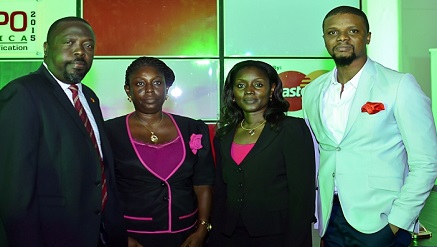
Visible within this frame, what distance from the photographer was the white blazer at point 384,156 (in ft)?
6.27

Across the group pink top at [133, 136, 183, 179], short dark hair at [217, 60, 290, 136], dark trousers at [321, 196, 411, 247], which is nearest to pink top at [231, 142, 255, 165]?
short dark hair at [217, 60, 290, 136]

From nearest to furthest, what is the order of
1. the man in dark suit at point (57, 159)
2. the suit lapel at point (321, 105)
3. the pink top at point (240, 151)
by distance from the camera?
the man in dark suit at point (57, 159)
the suit lapel at point (321, 105)
the pink top at point (240, 151)

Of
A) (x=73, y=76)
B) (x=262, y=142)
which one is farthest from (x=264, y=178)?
(x=73, y=76)

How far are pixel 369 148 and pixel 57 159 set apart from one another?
53.2 inches

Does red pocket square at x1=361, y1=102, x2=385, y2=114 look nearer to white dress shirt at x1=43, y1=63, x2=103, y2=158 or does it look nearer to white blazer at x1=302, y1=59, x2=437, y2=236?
white blazer at x1=302, y1=59, x2=437, y2=236

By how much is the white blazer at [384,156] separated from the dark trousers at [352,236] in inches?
1.4

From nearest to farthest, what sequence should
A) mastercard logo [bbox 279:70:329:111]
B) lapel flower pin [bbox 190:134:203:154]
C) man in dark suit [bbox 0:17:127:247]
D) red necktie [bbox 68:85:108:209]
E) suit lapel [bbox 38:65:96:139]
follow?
1. man in dark suit [bbox 0:17:127:247]
2. suit lapel [bbox 38:65:96:139]
3. red necktie [bbox 68:85:108:209]
4. lapel flower pin [bbox 190:134:203:154]
5. mastercard logo [bbox 279:70:329:111]

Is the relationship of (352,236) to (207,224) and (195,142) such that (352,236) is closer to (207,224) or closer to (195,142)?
(207,224)

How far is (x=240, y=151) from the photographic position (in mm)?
2285

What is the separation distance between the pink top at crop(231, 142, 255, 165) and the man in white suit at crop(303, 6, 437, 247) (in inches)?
14.2

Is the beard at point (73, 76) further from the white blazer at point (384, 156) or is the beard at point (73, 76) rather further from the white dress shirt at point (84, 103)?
the white blazer at point (384, 156)

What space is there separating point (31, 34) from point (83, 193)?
2.19 m

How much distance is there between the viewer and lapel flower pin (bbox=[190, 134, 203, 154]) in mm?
2373

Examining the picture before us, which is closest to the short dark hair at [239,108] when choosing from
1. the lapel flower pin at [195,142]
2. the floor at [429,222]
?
the lapel flower pin at [195,142]
